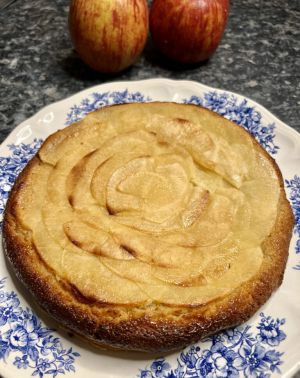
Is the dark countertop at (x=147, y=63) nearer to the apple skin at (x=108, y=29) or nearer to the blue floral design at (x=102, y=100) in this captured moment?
the apple skin at (x=108, y=29)

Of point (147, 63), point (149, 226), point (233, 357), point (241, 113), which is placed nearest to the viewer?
point (233, 357)

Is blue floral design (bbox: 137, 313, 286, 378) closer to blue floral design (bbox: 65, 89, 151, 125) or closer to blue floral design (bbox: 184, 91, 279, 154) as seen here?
blue floral design (bbox: 184, 91, 279, 154)

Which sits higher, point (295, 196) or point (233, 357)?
point (295, 196)

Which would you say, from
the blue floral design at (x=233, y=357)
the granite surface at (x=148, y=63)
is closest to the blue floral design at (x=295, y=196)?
the blue floral design at (x=233, y=357)

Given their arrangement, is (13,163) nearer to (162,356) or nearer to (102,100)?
(102,100)

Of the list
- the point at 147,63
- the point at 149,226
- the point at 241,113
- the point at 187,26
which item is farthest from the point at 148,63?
the point at 149,226
